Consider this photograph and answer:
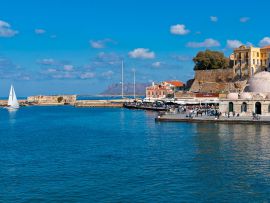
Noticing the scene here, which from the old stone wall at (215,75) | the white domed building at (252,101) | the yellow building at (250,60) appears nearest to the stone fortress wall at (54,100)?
the old stone wall at (215,75)

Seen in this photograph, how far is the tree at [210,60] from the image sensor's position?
8479cm

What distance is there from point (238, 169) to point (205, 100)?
50535 millimetres

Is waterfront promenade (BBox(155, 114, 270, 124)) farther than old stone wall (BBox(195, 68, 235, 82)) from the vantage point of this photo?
No

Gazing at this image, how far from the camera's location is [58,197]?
17250mm

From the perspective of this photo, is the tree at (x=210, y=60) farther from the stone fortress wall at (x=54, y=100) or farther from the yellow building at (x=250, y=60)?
the stone fortress wall at (x=54, y=100)

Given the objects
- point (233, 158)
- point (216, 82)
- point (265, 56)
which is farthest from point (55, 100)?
point (233, 158)

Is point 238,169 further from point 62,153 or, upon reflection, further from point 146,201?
point 62,153

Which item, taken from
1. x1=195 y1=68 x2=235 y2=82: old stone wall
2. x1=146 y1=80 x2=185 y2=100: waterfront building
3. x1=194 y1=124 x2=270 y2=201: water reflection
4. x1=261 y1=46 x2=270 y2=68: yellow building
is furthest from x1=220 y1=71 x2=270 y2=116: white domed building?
x1=146 y1=80 x2=185 y2=100: waterfront building

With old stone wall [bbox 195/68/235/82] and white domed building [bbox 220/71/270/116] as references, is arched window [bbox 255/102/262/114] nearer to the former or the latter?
white domed building [bbox 220/71/270/116]

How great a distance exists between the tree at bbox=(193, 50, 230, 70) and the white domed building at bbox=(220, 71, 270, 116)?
3433 cm

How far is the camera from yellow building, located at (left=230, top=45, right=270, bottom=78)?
75.6 meters

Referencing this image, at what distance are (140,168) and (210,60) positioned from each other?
65936mm

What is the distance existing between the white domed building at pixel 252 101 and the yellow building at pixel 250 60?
2554 cm

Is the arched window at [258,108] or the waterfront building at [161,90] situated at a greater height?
the waterfront building at [161,90]
